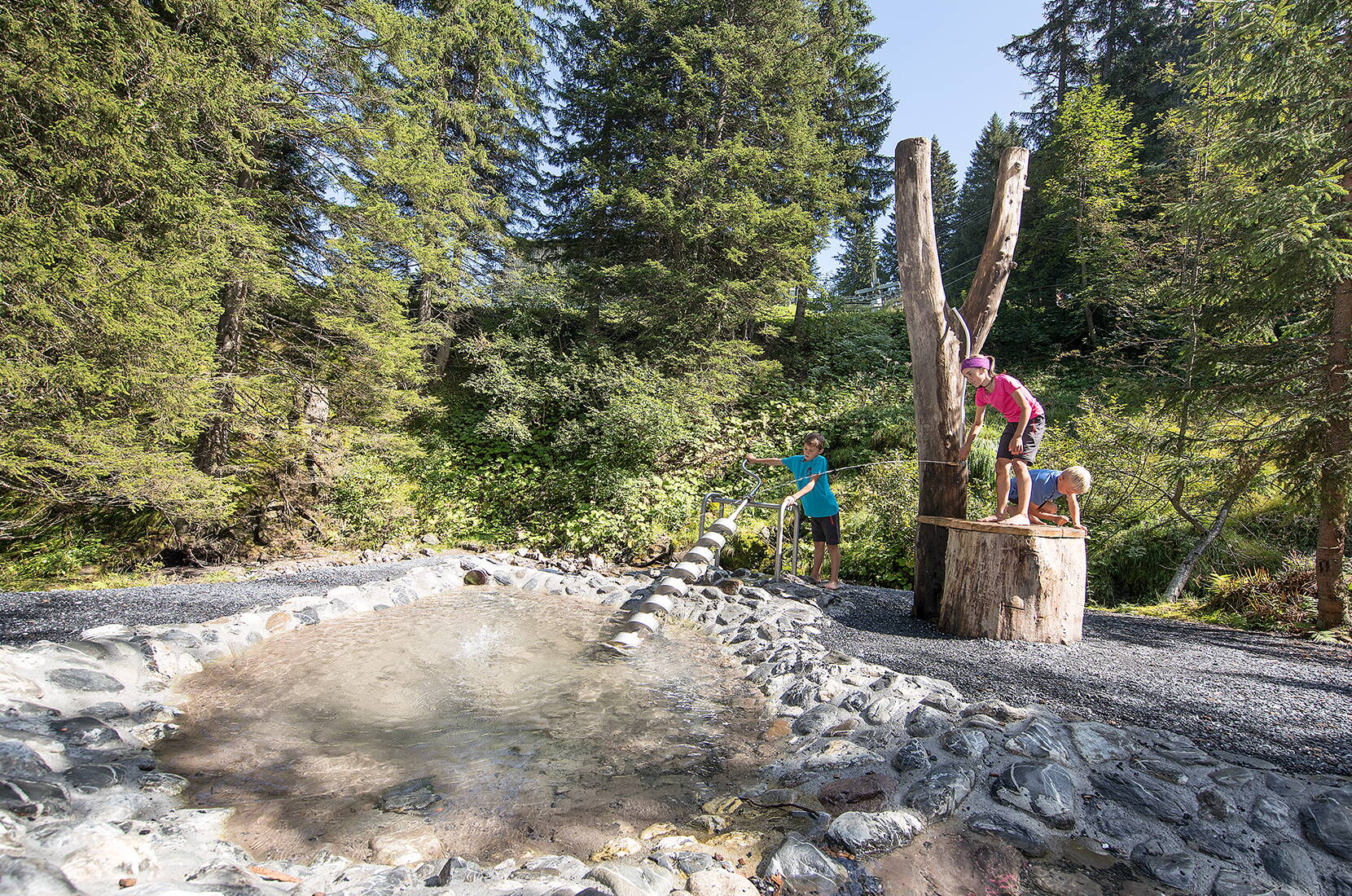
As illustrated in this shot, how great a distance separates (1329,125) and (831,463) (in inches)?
276

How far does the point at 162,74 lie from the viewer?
568 centimetres

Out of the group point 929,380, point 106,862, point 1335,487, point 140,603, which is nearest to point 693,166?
point 929,380

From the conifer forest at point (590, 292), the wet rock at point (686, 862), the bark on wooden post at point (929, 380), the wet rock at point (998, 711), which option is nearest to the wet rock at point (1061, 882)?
the wet rock at point (998, 711)

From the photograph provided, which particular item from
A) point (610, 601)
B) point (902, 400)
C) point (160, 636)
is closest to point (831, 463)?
point (902, 400)

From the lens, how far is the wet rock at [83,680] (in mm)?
3109

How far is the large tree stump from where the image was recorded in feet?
13.3

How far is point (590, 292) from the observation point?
12.3m

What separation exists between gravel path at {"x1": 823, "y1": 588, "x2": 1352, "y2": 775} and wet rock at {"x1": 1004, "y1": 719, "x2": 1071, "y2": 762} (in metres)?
0.42

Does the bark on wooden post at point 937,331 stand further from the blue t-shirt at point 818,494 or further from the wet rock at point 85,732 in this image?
the wet rock at point 85,732

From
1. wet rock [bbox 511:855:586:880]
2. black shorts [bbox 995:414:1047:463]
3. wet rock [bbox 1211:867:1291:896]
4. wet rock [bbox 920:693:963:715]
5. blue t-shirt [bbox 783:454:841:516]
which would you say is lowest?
wet rock [bbox 511:855:586:880]

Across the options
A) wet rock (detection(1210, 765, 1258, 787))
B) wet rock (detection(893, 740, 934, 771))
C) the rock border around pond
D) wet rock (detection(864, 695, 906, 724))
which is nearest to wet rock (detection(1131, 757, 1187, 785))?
the rock border around pond

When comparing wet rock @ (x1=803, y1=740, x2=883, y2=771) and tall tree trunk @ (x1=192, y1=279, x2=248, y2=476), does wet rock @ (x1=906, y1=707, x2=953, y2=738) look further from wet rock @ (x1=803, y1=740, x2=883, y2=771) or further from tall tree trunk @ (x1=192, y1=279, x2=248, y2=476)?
tall tree trunk @ (x1=192, y1=279, x2=248, y2=476)

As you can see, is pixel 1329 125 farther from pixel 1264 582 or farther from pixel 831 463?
pixel 831 463

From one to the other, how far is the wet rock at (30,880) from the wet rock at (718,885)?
67.7 inches
